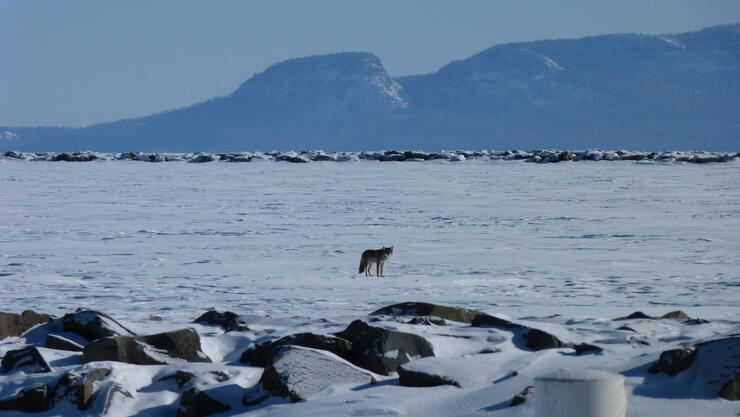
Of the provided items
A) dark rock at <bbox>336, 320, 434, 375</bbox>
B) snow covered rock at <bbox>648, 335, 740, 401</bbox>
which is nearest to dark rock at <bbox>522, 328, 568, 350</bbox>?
dark rock at <bbox>336, 320, 434, 375</bbox>

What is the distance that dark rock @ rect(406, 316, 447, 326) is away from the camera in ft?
20.5

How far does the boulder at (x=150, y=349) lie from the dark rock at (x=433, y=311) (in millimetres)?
1680

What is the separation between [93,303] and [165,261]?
281 cm

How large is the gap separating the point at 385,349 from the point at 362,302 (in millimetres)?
2891

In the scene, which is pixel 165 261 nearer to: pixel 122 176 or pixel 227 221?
pixel 227 221

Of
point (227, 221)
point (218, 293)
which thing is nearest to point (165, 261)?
point (218, 293)

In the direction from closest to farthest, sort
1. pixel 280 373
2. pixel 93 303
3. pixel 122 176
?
1. pixel 280 373
2. pixel 93 303
3. pixel 122 176

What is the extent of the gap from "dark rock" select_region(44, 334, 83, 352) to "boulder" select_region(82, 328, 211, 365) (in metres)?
0.30

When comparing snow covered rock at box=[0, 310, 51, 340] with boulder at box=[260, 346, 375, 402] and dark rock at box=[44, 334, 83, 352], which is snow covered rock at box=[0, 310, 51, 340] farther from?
boulder at box=[260, 346, 375, 402]

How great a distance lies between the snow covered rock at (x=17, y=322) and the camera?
243 inches

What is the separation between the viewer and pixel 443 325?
6266mm

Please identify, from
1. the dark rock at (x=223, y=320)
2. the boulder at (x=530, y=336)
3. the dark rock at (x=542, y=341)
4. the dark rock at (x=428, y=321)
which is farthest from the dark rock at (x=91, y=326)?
the dark rock at (x=542, y=341)

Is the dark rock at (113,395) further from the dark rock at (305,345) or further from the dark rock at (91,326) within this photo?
the dark rock at (91,326)

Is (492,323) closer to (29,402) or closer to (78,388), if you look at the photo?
(78,388)
